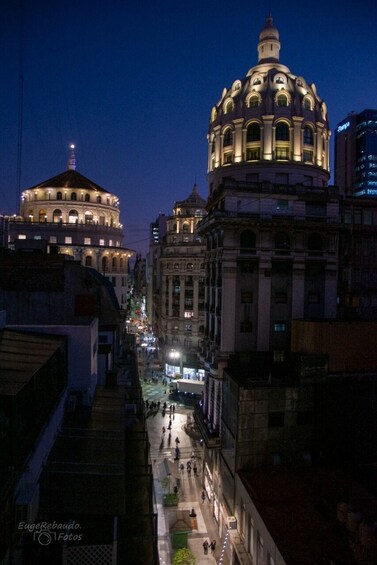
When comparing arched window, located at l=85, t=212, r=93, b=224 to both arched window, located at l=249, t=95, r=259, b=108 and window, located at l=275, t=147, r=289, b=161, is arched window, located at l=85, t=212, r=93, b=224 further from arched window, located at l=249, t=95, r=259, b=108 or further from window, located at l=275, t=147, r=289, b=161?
window, located at l=275, t=147, r=289, b=161

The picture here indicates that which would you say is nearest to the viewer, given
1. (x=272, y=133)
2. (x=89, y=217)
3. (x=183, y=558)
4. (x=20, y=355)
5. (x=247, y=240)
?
(x=20, y=355)

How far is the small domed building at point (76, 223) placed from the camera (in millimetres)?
79875

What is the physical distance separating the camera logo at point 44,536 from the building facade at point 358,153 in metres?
139

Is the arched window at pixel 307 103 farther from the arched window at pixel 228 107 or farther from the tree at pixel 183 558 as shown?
the tree at pixel 183 558

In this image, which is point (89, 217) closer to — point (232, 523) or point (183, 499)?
point (183, 499)

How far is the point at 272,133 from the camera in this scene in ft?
139

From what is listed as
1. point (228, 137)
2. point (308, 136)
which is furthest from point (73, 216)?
point (308, 136)

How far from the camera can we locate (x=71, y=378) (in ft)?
67.2

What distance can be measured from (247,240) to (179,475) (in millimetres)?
20995

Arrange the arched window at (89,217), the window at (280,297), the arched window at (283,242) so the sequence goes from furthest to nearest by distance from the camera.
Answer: the arched window at (89,217)
the window at (280,297)
the arched window at (283,242)

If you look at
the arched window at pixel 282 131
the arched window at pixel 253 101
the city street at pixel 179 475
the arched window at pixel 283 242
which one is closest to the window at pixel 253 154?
the arched window at pixel 282 131

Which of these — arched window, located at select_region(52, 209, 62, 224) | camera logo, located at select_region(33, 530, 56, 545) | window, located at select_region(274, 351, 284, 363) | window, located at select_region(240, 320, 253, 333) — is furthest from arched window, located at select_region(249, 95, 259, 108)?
arched window, located at select_region(52, 209, 62, 224)

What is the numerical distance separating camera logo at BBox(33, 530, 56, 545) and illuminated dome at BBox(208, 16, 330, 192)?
3622 cm

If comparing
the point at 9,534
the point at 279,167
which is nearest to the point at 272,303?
the point at 279,167
